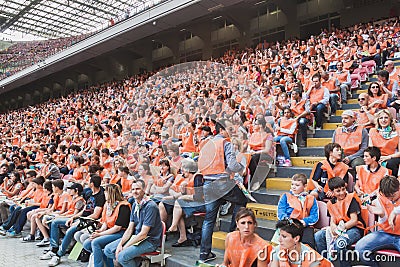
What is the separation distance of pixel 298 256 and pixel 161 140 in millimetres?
5086

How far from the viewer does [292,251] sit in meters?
2.65

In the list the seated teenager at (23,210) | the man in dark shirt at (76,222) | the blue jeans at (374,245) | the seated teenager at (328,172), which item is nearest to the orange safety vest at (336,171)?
the seated teenager at (328,172)

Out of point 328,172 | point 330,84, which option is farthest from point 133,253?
point 330,84

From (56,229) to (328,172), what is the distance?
4.29m

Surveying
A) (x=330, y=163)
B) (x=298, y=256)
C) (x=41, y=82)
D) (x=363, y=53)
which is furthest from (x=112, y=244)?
(x=41, y=82)

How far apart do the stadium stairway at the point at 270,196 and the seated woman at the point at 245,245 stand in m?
1.08

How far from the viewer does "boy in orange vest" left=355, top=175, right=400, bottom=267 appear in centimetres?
302

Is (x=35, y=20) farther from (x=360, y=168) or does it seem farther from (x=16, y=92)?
(x=360, y=168)

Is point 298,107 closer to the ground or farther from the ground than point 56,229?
farther from the ground

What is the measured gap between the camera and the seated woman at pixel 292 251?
2.60 metres

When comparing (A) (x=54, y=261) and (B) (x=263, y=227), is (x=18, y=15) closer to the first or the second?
(A) (x=54, y=261)

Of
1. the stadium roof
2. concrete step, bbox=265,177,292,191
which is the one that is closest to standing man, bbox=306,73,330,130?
concrete step, bbox=265,177,292,191

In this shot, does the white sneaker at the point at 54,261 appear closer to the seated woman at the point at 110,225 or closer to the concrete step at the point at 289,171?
the seated woman at the point at 110,225

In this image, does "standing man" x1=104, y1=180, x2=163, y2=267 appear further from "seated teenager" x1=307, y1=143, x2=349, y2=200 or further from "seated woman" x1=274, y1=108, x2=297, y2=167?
"seated woman" x1=274, y1=108, x2=297, y2=167
